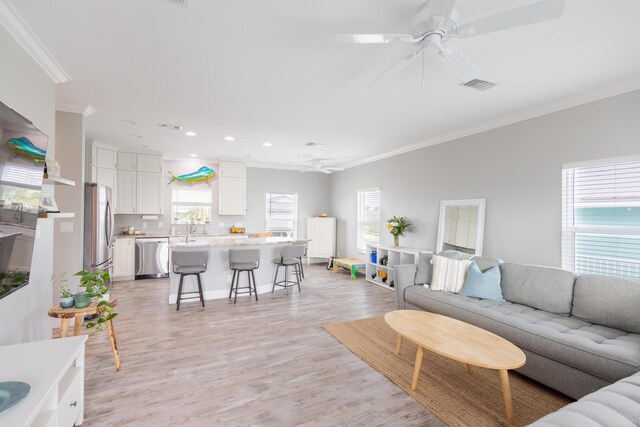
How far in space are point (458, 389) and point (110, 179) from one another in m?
6.61

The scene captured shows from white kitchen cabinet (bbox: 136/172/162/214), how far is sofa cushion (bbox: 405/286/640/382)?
5.83 meters

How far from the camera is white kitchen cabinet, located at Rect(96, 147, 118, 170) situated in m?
5.52

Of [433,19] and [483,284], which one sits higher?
[433,19]

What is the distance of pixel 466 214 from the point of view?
14.6 ft

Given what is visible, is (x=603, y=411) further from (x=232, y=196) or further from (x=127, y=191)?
(x=127, y=191)

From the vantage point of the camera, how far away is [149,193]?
634 cm

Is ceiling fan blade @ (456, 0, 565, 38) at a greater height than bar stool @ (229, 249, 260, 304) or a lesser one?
greater

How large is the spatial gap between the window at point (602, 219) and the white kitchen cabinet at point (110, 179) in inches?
274

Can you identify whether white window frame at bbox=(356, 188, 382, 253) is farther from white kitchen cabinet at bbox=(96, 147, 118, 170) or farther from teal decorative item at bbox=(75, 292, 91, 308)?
teal decorative item at bbox=(75, 292, 91, 308)

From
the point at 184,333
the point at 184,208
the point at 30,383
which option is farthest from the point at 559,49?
the point at 184,208

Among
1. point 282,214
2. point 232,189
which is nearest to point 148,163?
point 232,189

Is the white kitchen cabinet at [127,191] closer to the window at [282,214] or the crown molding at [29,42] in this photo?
the window at [282,214]

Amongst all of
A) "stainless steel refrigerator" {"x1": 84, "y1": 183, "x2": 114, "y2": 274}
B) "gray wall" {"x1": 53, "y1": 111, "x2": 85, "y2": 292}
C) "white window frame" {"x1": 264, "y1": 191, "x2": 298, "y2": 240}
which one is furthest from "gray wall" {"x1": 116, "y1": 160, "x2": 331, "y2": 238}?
"gray wall" {"x1": 53, "y1": 111, "x2": 85, "y2": 292}

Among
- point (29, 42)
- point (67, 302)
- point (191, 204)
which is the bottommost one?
point (67, 302)
